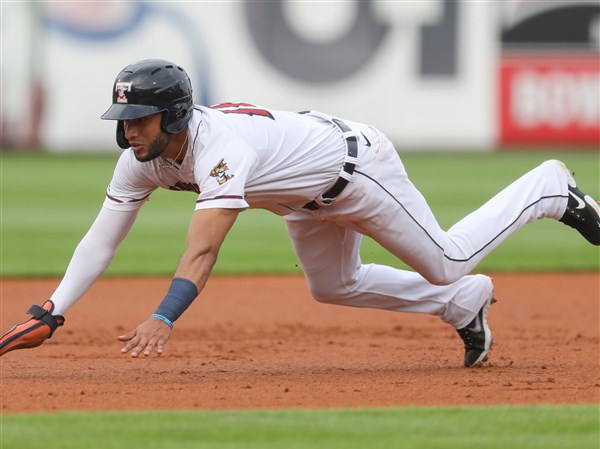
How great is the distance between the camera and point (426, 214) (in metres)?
5.33

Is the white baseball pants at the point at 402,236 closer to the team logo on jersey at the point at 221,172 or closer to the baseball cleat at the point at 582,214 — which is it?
the baseball cleat at the point at 582,214

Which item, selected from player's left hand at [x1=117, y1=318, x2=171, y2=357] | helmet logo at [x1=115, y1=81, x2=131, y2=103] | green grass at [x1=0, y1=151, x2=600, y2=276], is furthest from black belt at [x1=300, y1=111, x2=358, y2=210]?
green grass at [x1=0, y1=151, x2=600, y2=276]

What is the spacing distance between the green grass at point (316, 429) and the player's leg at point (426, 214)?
98 centimetres

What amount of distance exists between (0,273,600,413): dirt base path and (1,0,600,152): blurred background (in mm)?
12124

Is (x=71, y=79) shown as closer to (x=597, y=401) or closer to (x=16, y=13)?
(x=16, y=13)

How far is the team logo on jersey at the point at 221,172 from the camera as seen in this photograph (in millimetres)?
4582

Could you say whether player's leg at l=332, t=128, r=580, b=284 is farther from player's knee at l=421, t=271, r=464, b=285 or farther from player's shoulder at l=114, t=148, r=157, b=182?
player's shoulder at l=114, t=148, r=157, b=182

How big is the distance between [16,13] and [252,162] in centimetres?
1733

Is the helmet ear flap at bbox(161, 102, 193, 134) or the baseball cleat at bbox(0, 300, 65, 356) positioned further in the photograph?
the baseball cleat at bbox(0, 300, 65, 356)

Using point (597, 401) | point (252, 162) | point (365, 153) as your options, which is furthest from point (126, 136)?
point (597, 401)

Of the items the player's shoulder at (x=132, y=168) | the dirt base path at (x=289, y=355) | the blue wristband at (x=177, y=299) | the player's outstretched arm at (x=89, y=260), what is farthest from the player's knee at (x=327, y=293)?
the blue wristband at (x=177, y=299)

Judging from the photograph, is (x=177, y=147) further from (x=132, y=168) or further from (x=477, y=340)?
(x=477, y=340)

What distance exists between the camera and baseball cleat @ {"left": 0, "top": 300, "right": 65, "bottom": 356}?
16.6ft

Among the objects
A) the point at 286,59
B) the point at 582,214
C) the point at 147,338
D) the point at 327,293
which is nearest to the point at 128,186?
the point at 147,338
